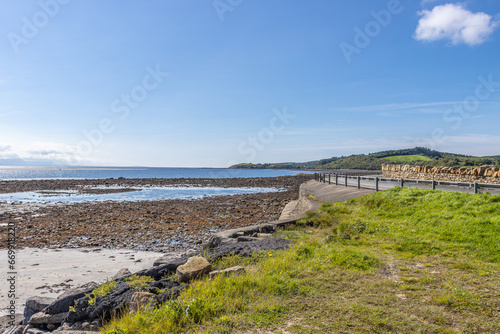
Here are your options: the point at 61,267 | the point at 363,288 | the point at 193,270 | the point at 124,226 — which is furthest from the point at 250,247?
the point at 124,226

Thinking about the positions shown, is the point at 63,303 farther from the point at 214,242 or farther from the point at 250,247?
the point at 214,242

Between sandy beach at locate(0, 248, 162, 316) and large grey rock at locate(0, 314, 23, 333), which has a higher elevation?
large grey rock at locate(0, 314, 23, 333)

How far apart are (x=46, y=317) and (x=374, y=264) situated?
5861 mm

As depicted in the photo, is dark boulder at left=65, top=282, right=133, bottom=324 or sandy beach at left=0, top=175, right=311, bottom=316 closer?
dark boulder at left=65, top=282, right=133, bottom=324

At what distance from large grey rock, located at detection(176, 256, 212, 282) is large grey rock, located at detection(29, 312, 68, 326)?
193 cm

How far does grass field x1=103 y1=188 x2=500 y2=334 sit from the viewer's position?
3.61 meters

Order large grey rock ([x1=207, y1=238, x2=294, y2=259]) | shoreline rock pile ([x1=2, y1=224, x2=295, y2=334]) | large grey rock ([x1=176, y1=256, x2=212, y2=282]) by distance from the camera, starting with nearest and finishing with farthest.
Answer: shoreline rock pile ([x1=2, y1=224, x2=295, y2=334])
large grey rock ([x1=176, y1=256, x2=212, y2=282])
large grey rock ([x1=207, y1=238, x2=294, y2=259])

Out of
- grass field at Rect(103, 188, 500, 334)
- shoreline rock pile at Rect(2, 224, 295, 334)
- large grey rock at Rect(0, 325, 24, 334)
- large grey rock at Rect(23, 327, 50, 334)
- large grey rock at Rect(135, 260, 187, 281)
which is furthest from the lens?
large grey rock at Rect(135, 260, 187, 281)

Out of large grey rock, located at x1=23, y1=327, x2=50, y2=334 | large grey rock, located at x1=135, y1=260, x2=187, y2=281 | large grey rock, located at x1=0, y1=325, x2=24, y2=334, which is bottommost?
large grey rock, located at x1=0, y1=325, x2=24, y2=334

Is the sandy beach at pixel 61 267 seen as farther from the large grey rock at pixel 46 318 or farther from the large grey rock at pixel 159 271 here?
the large grey rock at pixel 159 271

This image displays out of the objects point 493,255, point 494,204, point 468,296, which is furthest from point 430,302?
point 494,204

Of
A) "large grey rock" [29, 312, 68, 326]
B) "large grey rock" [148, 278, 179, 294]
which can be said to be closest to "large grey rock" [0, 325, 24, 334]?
"large grey rock" [29, 312, 68, 326]

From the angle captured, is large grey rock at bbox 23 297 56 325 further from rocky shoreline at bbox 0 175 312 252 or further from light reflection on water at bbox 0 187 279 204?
light reflection on water at bbox 0 187 279 204

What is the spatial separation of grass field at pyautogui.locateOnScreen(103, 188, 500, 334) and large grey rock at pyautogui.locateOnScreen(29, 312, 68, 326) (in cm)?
157
